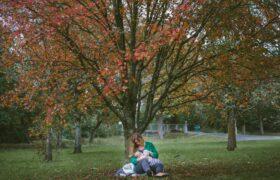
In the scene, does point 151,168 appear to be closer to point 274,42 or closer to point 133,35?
point 133,35

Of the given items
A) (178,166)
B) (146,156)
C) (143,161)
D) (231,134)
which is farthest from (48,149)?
(231,134)

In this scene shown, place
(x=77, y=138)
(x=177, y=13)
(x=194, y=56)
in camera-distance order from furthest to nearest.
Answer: (x=77, y=138), (x=194, y=56), (x=177, y=13)

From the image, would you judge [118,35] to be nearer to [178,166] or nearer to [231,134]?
[178,166]

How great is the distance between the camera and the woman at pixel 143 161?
1266cm

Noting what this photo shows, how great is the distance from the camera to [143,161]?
12.7m

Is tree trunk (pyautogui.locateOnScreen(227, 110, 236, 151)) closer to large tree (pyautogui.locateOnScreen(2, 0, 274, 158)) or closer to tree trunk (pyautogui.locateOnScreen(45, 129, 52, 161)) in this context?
tree trunk (pyautogui.locateOnScreen(45, 129, 52, 161))

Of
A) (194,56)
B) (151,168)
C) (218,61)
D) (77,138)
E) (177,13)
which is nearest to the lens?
(177,13)

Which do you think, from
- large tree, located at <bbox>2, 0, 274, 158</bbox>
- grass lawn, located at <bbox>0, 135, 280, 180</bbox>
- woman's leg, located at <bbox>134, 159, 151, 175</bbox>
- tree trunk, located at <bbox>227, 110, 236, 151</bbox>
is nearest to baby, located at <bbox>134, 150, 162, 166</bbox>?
woman's leg, located at <bbox>134, 159, 151, 175</bbox>

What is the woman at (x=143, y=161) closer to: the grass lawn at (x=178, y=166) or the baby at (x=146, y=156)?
the baby at (x=146, y=156)

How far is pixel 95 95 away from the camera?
1525 cm

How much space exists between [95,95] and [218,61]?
14.8ft

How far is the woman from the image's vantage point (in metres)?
12.7

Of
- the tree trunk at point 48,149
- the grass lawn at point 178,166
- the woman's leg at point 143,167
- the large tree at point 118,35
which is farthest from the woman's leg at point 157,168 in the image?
the tree trunk at point 48,149

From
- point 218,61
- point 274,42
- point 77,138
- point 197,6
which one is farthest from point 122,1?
point 77,138
